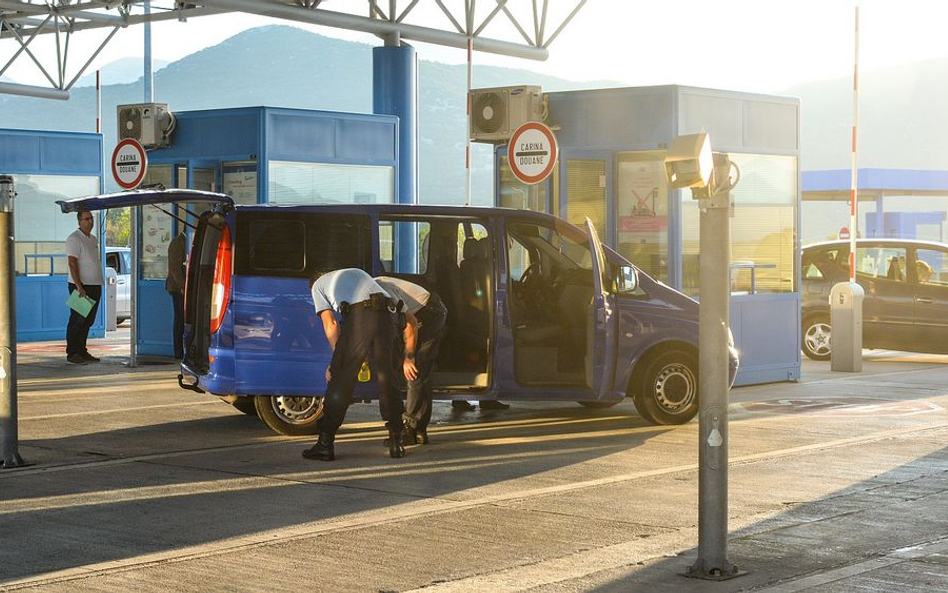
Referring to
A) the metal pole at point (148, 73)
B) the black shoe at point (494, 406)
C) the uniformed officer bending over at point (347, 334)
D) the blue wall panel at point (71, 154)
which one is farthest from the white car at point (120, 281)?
the uniformed officer bending over at point (347, 334)

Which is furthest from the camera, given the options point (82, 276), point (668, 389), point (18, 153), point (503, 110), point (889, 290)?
point (18, 153)

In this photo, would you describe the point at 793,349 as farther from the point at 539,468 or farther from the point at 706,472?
the point at 706,472

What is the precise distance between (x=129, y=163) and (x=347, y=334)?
881 cm

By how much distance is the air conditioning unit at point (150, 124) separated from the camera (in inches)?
766

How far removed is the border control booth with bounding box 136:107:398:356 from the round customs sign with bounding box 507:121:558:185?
4.08 meters

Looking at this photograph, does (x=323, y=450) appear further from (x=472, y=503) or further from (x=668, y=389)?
(x=668, y=389)

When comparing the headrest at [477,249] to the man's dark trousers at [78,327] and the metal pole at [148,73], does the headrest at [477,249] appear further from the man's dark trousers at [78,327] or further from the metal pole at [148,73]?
the metal pole at [148,73]

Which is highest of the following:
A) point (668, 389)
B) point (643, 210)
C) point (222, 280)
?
point (643, 210)

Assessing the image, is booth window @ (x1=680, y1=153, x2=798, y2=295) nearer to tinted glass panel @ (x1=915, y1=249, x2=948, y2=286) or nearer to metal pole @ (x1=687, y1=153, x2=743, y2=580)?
Answer: tinted glass panel @ (x1=915, y1=249, x2=948, y2=286)

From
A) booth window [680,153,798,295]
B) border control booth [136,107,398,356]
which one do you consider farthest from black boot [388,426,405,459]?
border control booth [136,107,398,356]

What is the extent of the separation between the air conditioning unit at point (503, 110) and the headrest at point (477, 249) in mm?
4479

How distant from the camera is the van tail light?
11578mm

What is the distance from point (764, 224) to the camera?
1683 centimetres

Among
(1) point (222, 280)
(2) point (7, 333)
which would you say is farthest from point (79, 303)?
(2) point (7, 333)
